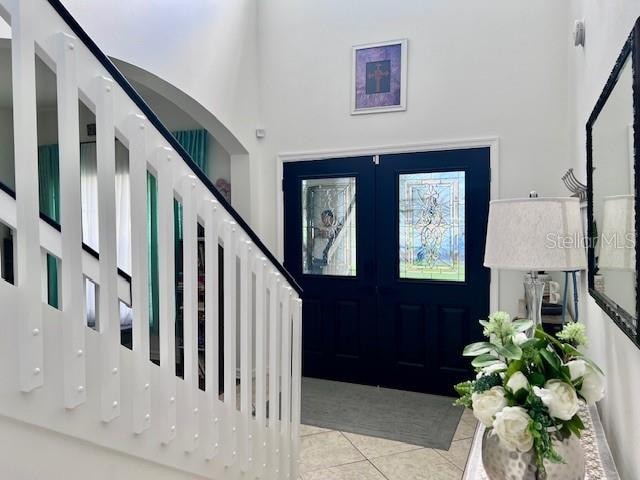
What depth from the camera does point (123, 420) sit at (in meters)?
1.23

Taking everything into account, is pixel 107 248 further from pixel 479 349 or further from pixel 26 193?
pixel 479 349

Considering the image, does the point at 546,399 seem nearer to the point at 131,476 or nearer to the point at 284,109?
the point at 131,476

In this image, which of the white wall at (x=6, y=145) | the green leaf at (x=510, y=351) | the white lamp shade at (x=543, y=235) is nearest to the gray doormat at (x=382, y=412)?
the white lamp shade at (x=543, y=235)

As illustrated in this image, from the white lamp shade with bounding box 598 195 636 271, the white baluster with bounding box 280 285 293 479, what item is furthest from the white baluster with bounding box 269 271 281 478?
the white lamp shade with bounding box 598 195 636 271

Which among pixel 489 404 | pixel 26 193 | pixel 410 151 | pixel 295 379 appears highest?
pixel 410 151

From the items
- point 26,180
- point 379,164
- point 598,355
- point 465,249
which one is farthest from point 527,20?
point 26,180

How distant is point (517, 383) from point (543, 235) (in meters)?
0.70

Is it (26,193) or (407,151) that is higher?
(407,151)

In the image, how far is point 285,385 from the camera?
2242 millimetres

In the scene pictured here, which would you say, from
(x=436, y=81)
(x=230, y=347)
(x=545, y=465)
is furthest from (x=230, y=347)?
(x=436, y=81)

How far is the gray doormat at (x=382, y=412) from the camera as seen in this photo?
10.5 feet

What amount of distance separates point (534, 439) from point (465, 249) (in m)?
2.83

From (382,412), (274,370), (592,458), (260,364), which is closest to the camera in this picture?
(592,458)

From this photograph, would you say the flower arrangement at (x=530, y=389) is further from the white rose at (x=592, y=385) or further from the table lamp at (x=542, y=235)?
the table lamp at (x=542, y=235)
